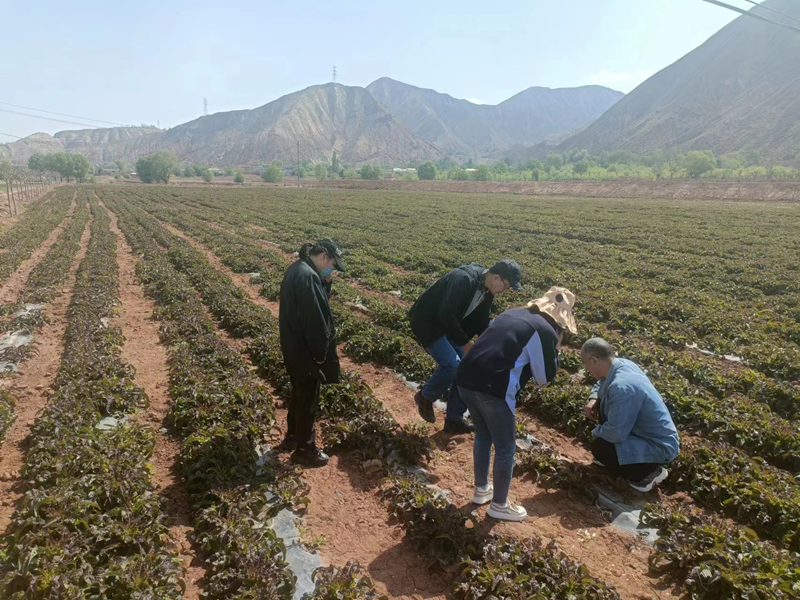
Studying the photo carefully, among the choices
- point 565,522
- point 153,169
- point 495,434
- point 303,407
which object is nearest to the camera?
point 495,434

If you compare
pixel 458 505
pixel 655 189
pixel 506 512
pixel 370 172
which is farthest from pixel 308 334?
pixel 370 172

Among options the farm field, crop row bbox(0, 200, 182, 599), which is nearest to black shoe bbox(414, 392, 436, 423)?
the farm field

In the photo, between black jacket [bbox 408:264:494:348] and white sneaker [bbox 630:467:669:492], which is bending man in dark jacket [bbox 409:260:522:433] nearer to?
black jacket [bbox 408:264:494:348]

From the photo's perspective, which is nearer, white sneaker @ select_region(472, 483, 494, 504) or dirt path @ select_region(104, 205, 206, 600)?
dirt path @ select_region(104, 205, 206, 600)

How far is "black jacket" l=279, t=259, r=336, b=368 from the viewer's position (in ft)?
17.6

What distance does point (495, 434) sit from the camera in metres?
4.68

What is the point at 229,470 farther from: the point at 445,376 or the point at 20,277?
the point at 20,277

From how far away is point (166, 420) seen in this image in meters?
7.13

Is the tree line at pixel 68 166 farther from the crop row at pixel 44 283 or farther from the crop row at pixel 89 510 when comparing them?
the crop row at pixel 89 510

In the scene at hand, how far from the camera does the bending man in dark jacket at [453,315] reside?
5.59 meters

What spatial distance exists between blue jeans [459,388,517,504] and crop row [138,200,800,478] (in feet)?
8.73

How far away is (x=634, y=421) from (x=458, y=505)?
2205 mm

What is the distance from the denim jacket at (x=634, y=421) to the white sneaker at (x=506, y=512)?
4.34ft

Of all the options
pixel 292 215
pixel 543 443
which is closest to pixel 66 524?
pixel 543 443
